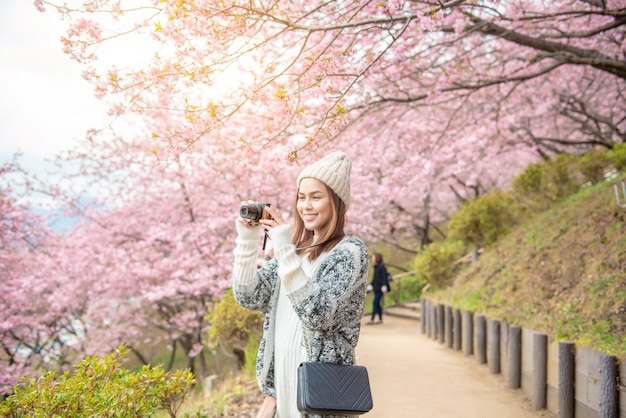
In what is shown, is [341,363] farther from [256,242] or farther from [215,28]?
[215,28]

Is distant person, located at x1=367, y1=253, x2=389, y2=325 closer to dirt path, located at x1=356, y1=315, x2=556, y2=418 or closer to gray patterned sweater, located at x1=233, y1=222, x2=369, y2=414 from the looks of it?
dirt path, located at x1=356, y1=315, x2=556, y2=418

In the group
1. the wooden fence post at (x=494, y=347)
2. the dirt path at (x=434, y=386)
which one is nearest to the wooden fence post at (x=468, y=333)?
the dirt path at (x=434, y=386)

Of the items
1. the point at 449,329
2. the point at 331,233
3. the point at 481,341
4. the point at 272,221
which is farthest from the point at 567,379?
the point at 449,329

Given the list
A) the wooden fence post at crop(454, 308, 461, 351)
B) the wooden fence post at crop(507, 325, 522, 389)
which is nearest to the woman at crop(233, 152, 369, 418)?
the wooden fence post at crop(507, 325, 522, 389)

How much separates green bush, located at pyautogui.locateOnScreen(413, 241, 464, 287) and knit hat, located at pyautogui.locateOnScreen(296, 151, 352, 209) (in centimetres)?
924

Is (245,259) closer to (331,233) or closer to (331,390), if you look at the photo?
(331,233)

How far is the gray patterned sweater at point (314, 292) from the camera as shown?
1941 mm

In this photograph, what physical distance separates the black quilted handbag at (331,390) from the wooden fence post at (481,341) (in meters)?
5.26

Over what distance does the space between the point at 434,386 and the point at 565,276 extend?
2.09m

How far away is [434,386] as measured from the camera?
5.68 metres

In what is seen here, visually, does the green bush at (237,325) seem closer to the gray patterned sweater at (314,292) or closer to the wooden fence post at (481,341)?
the wooden fence post at (481,341)

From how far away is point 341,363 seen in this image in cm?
208

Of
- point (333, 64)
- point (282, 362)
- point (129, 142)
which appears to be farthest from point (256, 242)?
point (129, 142)

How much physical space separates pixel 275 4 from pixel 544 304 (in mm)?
4616
